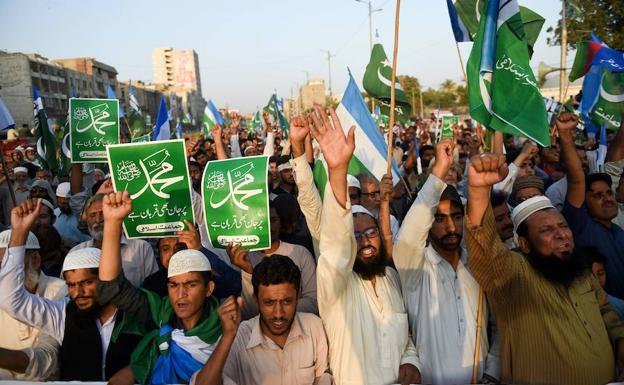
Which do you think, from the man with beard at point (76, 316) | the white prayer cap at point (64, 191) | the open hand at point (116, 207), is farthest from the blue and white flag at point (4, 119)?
the open hand at point (116, 207)

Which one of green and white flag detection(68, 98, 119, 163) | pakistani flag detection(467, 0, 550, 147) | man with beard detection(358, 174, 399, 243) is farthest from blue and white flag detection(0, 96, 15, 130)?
pakistani flag detection(467, 0, 550, 147)

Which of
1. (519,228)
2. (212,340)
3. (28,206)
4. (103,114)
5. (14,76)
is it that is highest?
(14,76)

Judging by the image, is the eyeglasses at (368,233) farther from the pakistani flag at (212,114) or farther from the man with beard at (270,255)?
the pakistani flag at (212,114)

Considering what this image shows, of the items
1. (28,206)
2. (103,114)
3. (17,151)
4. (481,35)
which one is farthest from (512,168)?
(17,151)

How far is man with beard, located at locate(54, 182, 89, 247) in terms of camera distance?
17.7 feet

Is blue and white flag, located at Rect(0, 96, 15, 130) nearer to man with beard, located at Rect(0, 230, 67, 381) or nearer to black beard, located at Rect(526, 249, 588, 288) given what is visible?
man with beard, located at Rect(0, 230, 67, 381)

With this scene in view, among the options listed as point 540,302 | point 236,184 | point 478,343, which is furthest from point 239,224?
point 540,302

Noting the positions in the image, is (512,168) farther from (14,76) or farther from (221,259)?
(14,76)

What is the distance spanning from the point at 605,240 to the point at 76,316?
338 cm

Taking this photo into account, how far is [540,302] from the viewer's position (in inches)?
94.0

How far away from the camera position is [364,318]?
250 cm

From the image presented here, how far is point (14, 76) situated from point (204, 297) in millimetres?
46141

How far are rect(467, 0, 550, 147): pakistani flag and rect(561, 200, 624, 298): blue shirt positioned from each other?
90cm

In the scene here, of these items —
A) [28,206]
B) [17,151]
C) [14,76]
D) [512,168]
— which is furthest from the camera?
[14,76]
